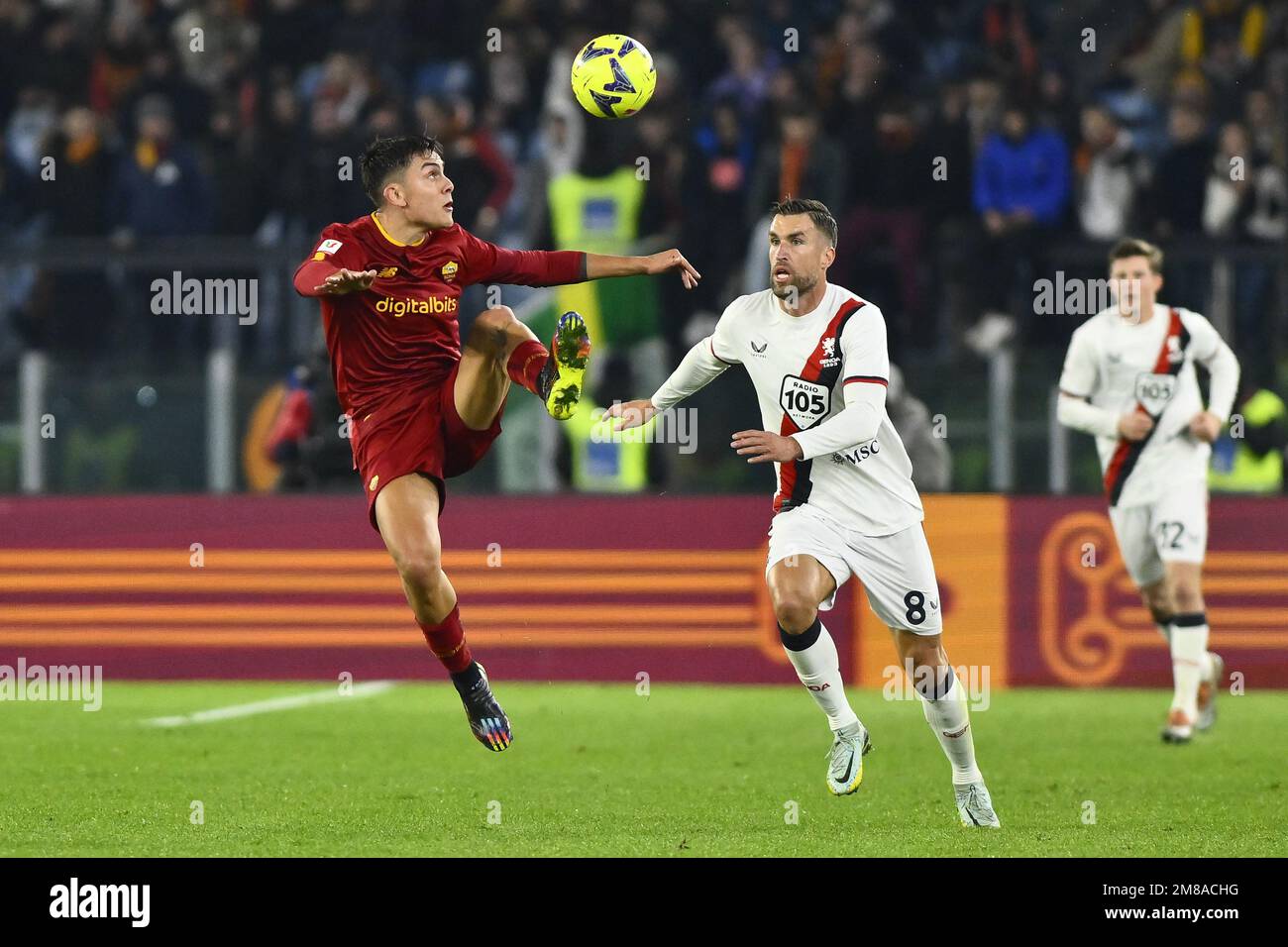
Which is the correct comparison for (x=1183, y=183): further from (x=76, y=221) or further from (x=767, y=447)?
(x=767, y=447)

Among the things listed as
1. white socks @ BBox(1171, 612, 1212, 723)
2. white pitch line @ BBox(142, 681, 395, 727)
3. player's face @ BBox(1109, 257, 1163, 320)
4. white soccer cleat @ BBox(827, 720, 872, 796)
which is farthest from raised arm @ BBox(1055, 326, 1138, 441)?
white pitch line @ BBox(142, 681, 395, 727)

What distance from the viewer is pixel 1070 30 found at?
1650 cm

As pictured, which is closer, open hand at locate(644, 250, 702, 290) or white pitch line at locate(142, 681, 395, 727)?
open hand at locate(644, 250, 702, 290)

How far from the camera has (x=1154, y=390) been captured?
11172 millimetres

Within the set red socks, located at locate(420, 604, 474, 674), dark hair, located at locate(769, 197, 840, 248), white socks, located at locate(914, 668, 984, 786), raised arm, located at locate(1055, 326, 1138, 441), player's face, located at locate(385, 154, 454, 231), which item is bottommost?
white socks, located at locate(914, 668, 984, 786)

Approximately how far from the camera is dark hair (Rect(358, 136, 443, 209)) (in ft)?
27.8

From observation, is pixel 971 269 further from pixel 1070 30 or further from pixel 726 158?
pixel 1070 30

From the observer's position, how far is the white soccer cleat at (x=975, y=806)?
308 inches

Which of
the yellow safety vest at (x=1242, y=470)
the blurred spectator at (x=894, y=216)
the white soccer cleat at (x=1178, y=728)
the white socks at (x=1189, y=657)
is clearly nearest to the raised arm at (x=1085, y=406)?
the white socks at (x=1189, y=657)

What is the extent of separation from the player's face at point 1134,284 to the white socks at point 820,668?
12.4 feet

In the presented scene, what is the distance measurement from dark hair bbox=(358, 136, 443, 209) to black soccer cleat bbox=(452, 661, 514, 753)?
2003mm

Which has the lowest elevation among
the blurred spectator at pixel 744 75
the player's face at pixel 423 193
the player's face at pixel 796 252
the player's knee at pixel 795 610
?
the player's knee at pixel 795 610

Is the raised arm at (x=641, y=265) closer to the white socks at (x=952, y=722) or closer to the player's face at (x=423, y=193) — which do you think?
the player's face at (x=423, y=193)

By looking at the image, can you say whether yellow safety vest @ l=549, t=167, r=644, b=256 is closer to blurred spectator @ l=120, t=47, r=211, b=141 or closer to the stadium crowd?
the stadium crowd
